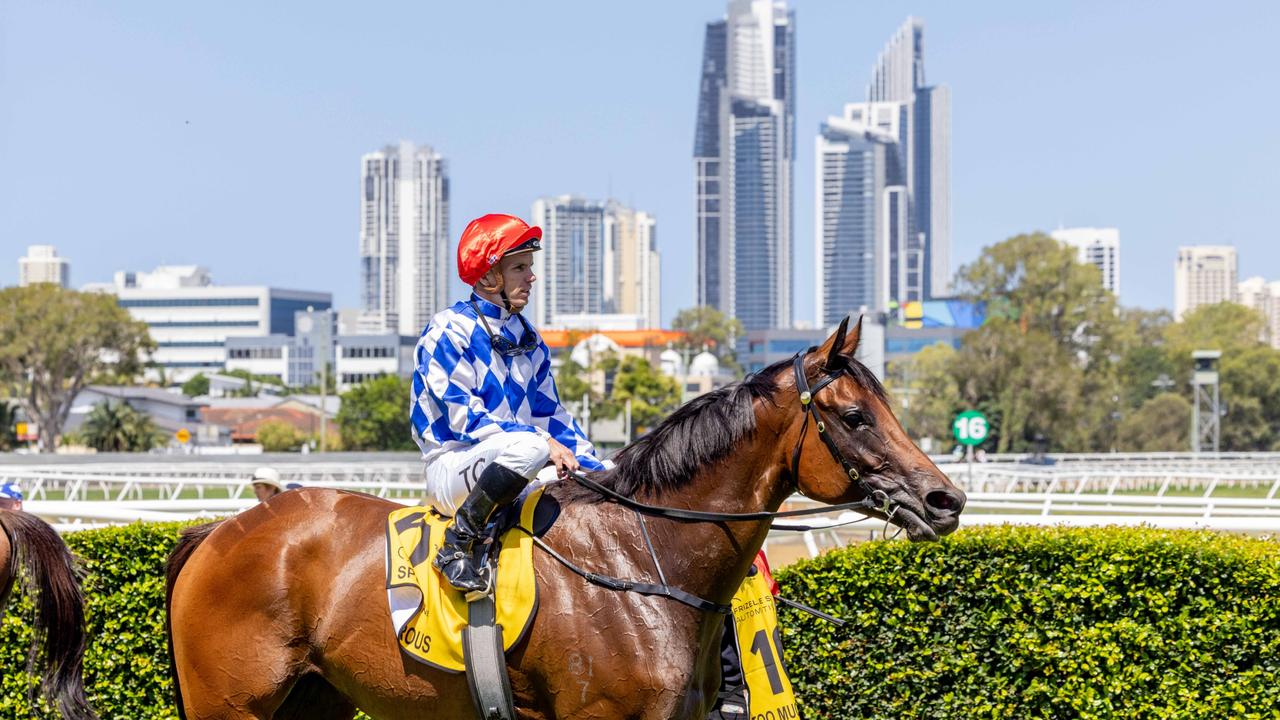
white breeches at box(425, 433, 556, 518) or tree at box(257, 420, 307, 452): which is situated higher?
white breeches at box(425, 433, 556, 518)

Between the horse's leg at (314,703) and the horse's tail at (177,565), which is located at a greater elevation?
the horse's tail at (177,565)

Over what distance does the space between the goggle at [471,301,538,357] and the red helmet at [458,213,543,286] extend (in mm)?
113

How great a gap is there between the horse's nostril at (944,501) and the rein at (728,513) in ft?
0.37

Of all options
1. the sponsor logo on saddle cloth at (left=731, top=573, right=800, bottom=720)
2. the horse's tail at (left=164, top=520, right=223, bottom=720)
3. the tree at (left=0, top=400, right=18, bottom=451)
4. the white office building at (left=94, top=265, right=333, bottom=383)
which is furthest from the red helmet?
the white office building at (left=94, top=265, right=333, bottom=383)

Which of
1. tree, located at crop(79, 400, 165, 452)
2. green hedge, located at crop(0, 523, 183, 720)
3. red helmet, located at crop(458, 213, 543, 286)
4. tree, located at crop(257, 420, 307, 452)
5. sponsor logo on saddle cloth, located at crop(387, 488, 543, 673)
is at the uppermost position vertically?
red helmet, located at crop(458, 213, 543, 286)

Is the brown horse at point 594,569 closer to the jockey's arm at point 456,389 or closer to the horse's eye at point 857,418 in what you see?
the horse's eye at point 857,418

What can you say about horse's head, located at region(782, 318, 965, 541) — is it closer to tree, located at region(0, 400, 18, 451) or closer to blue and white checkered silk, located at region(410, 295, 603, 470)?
blue and white checkered silk, located at region(410, 295, 603, 470)

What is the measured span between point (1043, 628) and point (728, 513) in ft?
7.76

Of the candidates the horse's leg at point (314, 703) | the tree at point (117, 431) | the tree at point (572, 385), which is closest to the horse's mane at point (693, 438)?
the horse's leg at point (314, 703)

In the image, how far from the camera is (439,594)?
445cm

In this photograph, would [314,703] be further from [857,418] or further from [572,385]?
[572,385]

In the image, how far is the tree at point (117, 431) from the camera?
158ft

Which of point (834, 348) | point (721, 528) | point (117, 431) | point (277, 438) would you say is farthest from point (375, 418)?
point (834, 348)

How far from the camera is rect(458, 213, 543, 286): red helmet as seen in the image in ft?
15.0
